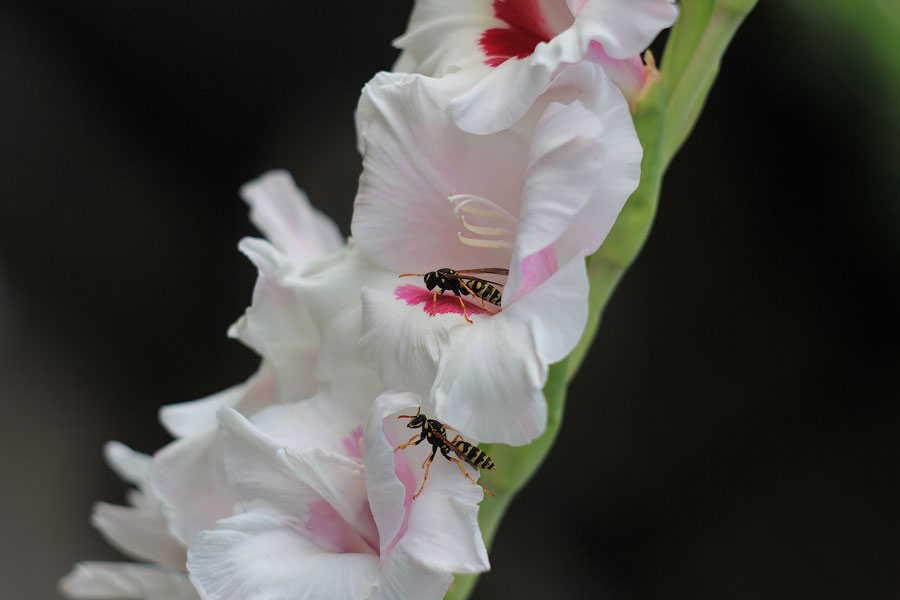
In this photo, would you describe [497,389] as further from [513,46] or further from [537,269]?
[513,46]

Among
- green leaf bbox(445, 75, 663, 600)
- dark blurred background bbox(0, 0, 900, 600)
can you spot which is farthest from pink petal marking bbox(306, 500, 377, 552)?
dark blurred background bbox(0, 0, 900, 600)

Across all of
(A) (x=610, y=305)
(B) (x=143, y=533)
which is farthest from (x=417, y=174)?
(A) (x=610, y=305)

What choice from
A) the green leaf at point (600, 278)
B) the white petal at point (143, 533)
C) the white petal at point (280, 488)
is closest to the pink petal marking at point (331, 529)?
the white petal at point (280, 488)

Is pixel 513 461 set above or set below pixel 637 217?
below

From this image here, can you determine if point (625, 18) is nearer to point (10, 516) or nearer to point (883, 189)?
point (883, 189)

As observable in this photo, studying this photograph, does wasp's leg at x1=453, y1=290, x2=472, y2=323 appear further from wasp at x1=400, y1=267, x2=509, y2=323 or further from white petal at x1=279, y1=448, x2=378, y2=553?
white petal at x1=279, y1=448, x2=378, y2=553

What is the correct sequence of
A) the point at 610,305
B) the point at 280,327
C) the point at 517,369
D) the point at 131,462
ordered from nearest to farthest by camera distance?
the point at 517,369
the point at 280,327
the point at 131,462
the point at 610,305
